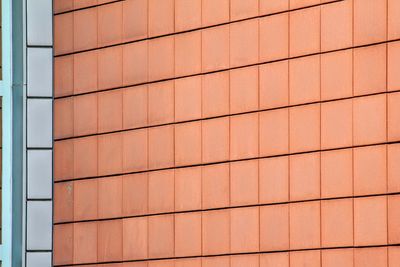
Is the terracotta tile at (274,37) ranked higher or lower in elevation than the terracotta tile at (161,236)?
higher

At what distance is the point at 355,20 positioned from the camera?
791 cm

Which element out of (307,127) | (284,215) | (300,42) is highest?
(300,42)

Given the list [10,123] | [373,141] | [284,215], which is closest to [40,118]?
[10,123]

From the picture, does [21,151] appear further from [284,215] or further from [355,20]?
[355,20]

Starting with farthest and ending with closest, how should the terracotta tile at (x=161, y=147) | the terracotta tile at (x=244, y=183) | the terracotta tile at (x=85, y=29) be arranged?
the terracotta tile at (x=85, y=29) → the terracotta tile at (x=161, y=147) → the terracotta tile at (x=244, y=183)

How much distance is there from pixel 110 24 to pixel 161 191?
1.49m

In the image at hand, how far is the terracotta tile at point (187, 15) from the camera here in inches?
353

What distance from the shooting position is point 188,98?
29.3ft

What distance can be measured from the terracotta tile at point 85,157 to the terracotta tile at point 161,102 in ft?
2.18

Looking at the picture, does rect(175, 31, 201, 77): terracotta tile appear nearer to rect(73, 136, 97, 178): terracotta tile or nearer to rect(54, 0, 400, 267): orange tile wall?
rect(54, 0, 400, 267): orange tile wall

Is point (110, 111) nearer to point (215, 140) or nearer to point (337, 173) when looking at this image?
point (215, 140)

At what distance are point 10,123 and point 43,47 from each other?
71 centimetres

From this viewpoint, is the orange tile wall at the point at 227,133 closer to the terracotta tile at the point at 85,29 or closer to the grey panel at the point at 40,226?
the terracotta tile at the point at 85,29

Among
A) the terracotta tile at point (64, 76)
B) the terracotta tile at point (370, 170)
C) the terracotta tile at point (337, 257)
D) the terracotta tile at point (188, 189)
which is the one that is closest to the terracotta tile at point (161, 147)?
the terracotta tile at point (188, 189)
